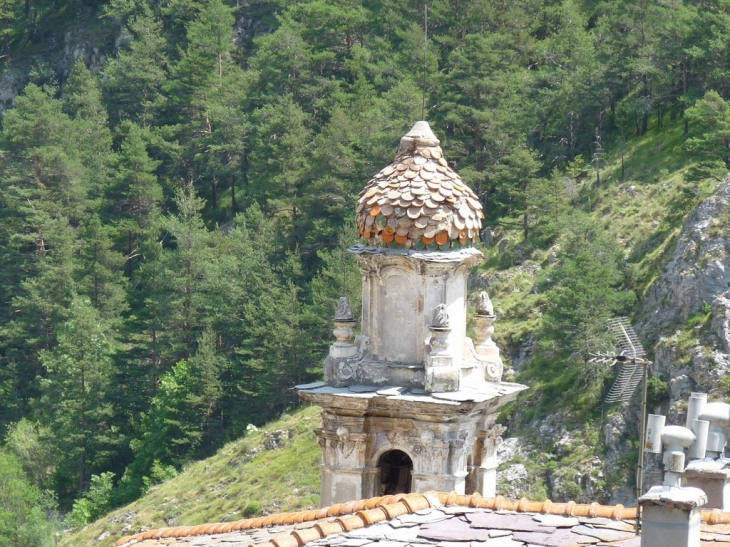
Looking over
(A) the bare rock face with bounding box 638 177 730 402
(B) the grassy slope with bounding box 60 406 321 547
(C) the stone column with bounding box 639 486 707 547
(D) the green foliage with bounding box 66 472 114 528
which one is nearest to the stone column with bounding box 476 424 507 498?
(C) the stone column with bounding box 639 486 707 547

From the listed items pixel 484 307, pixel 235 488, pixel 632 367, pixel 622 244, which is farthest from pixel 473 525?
pixel 235 488

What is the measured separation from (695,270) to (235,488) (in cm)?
1826

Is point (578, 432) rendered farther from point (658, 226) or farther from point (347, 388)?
point (347, 388)

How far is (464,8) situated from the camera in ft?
304

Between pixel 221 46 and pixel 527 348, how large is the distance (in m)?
47.1

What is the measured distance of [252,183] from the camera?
3669 inches

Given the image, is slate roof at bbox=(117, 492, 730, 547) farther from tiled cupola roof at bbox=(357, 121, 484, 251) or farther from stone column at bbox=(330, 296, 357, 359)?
tiled cupola roof at bbox=(357, 121, 484, 251)

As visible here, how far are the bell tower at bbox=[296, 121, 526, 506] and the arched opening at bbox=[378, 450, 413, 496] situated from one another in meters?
0.02

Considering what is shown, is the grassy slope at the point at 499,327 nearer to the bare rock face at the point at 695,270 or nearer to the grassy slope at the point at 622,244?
the grassy slope at the point at 622,244

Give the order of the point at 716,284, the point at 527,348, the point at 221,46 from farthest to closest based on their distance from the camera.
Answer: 1. the point at 221,46
2. the point at 527,348
3. the point at 716,284

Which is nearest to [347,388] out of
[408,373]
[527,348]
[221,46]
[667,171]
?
[408,373]

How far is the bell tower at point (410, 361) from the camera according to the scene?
27234 mm

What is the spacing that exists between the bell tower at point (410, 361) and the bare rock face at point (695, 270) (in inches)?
1168

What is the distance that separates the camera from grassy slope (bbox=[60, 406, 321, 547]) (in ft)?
212
